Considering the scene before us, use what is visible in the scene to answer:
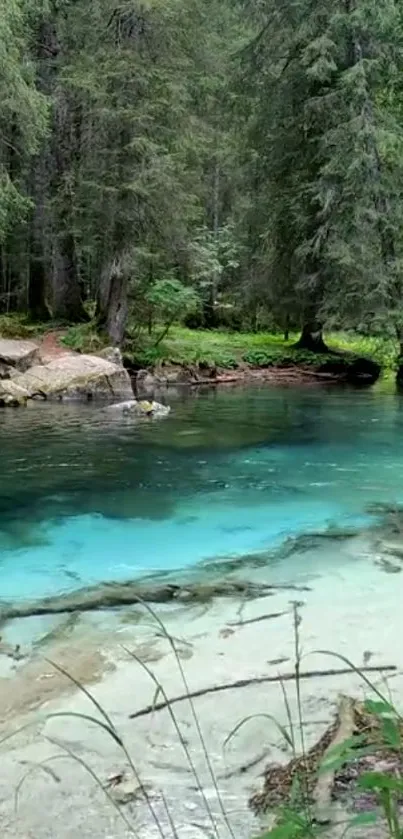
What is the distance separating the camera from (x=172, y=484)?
8.07 meters

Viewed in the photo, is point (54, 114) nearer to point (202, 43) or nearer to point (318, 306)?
point (202, 43)

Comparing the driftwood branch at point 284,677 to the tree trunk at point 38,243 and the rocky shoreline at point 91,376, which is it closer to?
the rocky shoreline at point 91,376

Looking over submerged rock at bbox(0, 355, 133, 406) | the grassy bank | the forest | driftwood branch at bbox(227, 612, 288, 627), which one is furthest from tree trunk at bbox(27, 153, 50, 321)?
driftwood branch at bbox(227, 612, 288, 627)

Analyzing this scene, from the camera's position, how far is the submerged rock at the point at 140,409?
12816 mm

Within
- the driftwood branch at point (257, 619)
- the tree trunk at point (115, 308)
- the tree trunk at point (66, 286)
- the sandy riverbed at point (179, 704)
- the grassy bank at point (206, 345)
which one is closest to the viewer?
the sandy riverbed at point (179, 704)

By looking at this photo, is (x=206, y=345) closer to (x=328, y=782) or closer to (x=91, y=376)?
(x=91, y=376)

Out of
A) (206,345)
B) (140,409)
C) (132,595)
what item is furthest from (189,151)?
(132,595)

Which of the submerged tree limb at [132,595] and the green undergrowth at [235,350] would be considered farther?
the green undergrowth at [235,350]

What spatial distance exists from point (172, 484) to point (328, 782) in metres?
5.84

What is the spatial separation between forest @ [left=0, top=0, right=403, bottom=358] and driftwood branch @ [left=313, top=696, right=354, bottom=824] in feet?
40.5

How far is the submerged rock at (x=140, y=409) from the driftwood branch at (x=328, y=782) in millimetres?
10014

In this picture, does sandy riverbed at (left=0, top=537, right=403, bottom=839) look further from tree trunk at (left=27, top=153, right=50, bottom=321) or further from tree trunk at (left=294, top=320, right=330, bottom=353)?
tree trunk at (left=294, top=320, right=330, bottom=353)

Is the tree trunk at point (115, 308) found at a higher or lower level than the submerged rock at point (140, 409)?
higher

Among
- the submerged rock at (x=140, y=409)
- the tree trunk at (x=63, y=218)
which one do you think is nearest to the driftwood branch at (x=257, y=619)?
the submerged rock at (x=140, y=409)
